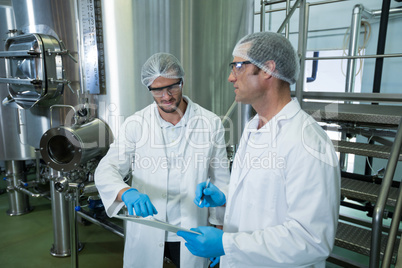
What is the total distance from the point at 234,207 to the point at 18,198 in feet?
9.05

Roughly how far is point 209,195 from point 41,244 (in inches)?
76.2

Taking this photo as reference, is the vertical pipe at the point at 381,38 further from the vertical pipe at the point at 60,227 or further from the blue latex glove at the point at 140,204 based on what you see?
the vertical pipe at the point at 60,227

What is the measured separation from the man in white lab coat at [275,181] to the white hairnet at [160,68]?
38 cm

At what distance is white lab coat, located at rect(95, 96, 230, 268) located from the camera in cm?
122

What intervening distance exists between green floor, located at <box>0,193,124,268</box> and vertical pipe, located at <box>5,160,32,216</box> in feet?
0.24

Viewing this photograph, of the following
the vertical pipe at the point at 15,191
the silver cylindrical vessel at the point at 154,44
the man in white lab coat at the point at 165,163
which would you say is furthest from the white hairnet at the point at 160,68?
the vertical pipe at the point at 15,191

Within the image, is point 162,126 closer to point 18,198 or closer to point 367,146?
point 367,146

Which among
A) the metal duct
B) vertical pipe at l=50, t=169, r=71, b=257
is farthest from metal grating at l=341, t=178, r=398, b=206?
vertical pipe at l=50, t=169, r=71, b=257

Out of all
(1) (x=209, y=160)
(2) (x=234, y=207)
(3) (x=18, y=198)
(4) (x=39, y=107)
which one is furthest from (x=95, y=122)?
(3) (x=18, y=198)

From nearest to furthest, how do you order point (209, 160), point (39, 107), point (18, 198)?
point (209, 160), point (39, 107), point (18, 198)

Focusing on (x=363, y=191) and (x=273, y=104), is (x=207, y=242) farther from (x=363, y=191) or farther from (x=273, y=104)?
(x=363, y=191)

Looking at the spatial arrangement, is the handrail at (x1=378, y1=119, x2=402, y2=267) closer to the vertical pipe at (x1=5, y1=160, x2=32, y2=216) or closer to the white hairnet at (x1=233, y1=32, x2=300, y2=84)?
the white hairnet at (x1=233, y1=32, x2=300, y2=84)

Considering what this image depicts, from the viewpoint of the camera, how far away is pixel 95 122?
1.59 metres

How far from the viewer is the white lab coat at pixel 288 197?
72cm
